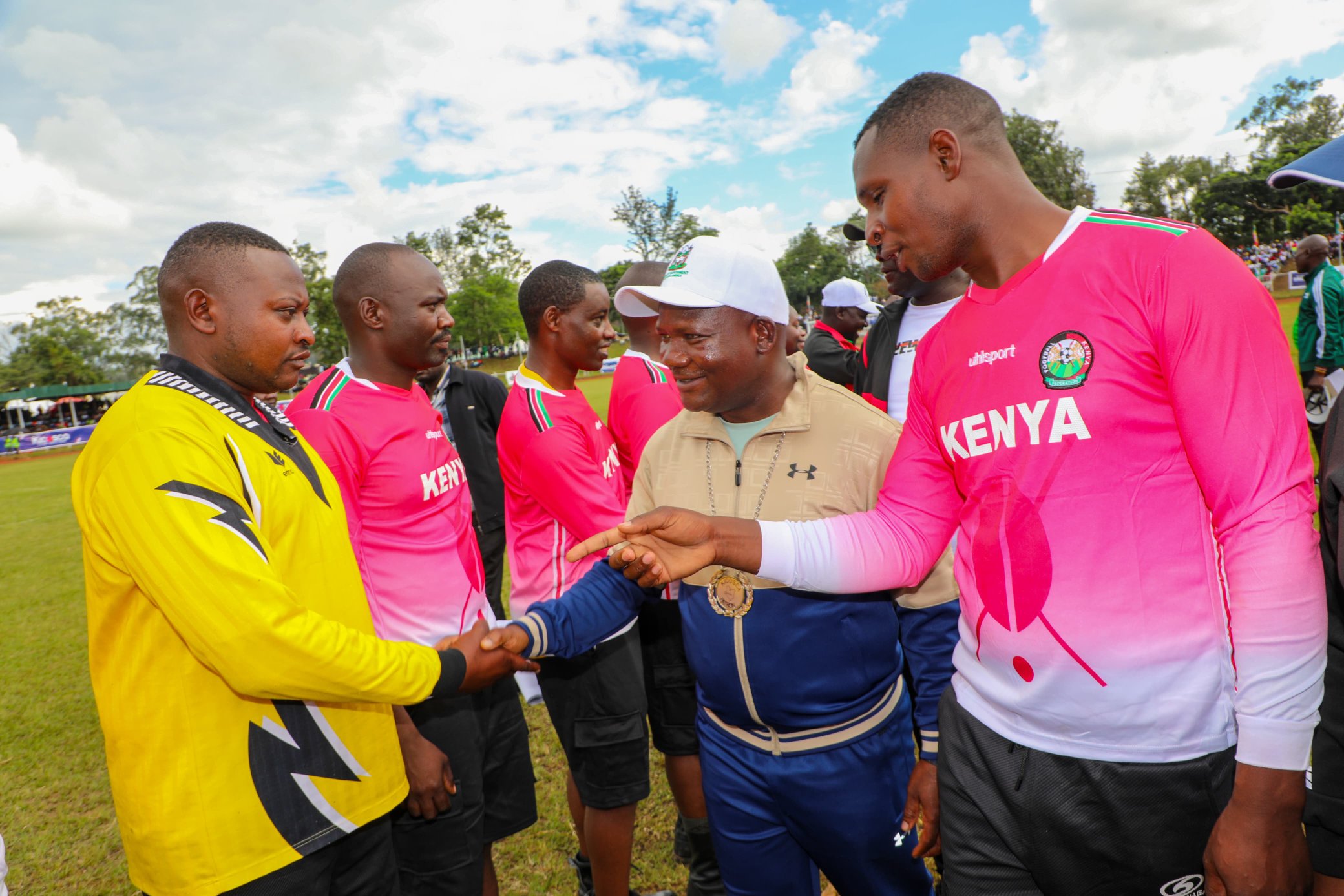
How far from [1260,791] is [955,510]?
0.85 metres

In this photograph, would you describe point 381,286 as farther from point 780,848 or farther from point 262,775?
point 780,848

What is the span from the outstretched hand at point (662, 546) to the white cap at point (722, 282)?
2.11 ft

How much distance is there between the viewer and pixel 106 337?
7762 centimetres

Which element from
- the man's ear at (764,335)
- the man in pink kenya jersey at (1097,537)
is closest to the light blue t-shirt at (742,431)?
the man's ear at (764,335)

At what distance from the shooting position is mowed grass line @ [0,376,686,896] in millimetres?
3877

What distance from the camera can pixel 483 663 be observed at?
2.36 metres

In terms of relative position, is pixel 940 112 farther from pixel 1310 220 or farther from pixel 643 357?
pixel 1310 220

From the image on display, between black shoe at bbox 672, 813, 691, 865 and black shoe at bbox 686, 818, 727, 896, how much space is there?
8.2 inches

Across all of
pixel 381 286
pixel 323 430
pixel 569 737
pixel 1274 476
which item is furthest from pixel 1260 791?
pixel 381 286

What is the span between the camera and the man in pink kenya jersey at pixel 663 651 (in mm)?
3609

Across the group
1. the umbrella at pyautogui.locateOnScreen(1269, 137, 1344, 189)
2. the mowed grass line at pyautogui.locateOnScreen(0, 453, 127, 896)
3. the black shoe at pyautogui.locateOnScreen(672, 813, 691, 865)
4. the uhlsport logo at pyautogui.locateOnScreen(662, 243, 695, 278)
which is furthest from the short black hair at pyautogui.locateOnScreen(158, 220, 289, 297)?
the mowed grass line at pyautogui.locateOnScreen(0, 453, 127, 896)

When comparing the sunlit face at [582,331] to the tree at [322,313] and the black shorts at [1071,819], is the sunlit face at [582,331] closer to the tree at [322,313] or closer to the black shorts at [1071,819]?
the black shorts at [1071,819]

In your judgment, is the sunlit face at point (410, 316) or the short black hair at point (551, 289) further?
the short black hair at point (551, 289)

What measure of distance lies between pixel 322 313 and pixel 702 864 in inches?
2325
